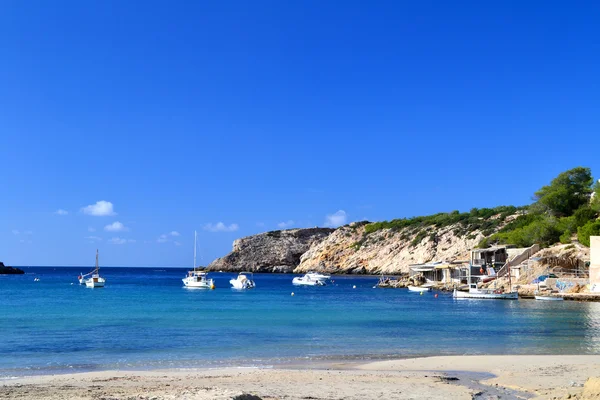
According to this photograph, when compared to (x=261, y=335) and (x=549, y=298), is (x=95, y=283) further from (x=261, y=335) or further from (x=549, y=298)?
(x=261, y=335)

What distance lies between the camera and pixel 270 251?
6909 inches

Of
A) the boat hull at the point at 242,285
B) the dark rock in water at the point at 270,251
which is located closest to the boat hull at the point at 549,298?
the boat hull at the point at 242,285

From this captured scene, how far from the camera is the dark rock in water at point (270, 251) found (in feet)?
563

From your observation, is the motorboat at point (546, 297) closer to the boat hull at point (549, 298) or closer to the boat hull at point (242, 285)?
the boat hull at point (549, 298)

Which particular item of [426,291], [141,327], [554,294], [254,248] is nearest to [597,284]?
[554,294]

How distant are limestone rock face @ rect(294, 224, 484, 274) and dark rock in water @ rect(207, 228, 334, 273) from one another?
1092cm

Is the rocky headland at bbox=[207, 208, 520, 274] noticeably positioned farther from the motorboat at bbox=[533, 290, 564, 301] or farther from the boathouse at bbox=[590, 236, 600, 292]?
the boathouse at bbox=[590, 236, 600, 292]

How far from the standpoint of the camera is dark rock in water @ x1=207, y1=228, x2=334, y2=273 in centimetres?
17175

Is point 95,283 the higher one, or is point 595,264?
point 595,264

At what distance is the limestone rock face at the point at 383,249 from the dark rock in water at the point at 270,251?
10919 millimetres

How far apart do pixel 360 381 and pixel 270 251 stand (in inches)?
6326

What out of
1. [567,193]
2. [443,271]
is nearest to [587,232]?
[567,193]

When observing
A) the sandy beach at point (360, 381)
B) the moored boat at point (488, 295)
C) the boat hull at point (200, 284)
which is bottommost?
the boat hull at point (200, 284)

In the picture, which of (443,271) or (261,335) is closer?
(261,335)
